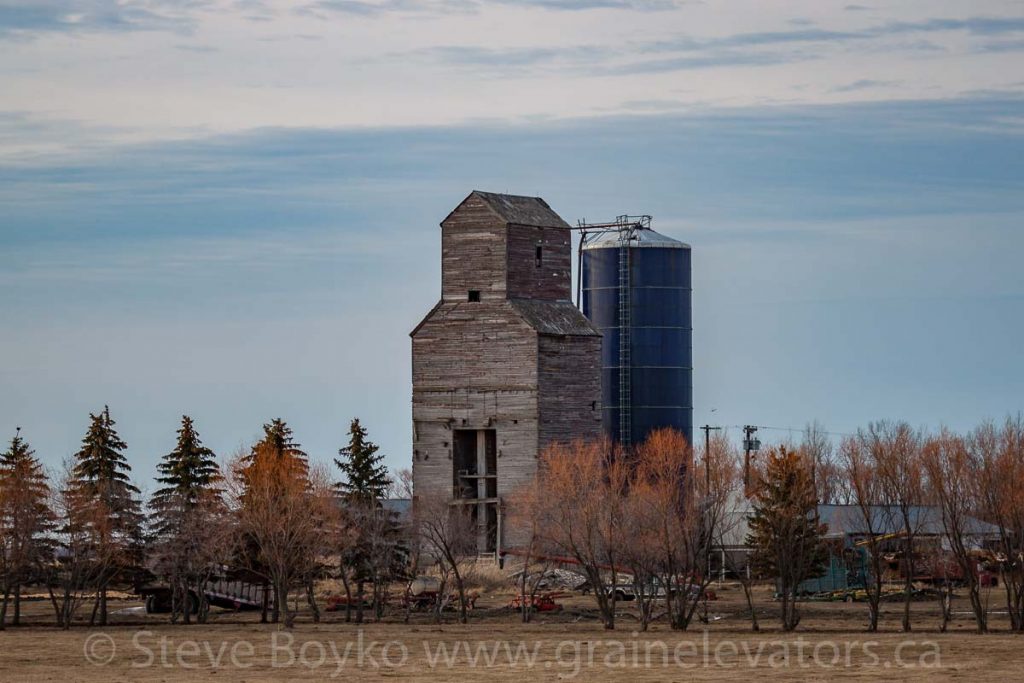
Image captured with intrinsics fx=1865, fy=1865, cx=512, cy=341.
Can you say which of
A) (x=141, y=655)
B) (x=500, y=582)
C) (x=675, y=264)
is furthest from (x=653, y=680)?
(x=675, y=264)

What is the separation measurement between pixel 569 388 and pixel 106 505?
970 inches

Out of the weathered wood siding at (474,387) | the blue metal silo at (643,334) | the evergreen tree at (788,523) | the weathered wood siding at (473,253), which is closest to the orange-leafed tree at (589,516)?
Answer: the evergreen tree at (788,523)

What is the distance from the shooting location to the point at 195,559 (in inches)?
2724

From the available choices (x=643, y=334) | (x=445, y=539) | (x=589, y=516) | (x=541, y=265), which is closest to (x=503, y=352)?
(x=541, y=265)

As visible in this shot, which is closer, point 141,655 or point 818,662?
point 818,662

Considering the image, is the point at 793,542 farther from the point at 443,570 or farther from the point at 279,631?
the point at 279,631

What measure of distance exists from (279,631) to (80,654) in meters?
11.8

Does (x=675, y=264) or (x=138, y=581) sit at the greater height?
(x=675, y=264)

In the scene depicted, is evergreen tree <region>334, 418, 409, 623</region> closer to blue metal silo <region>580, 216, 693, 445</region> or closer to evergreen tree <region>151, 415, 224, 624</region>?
evergreen tree <region>151, 415, 224, 624</region>

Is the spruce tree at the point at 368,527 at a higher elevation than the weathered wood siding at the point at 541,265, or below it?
below

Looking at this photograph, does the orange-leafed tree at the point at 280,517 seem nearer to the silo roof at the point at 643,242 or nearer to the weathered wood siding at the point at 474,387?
the weathered wood siding at the point at 474,387

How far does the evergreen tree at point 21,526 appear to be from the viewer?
66812mm

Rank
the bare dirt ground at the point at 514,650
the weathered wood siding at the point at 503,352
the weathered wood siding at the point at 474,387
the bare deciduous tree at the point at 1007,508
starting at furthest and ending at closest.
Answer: the weathered wood siding at the point at 503,352 < the weathered wood siding at the point at 474,387 < the bare deciduous tree at the point at 1007,508 < the bare dirt ground at the point at 514,650

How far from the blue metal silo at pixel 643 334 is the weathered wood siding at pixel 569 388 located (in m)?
6.55
